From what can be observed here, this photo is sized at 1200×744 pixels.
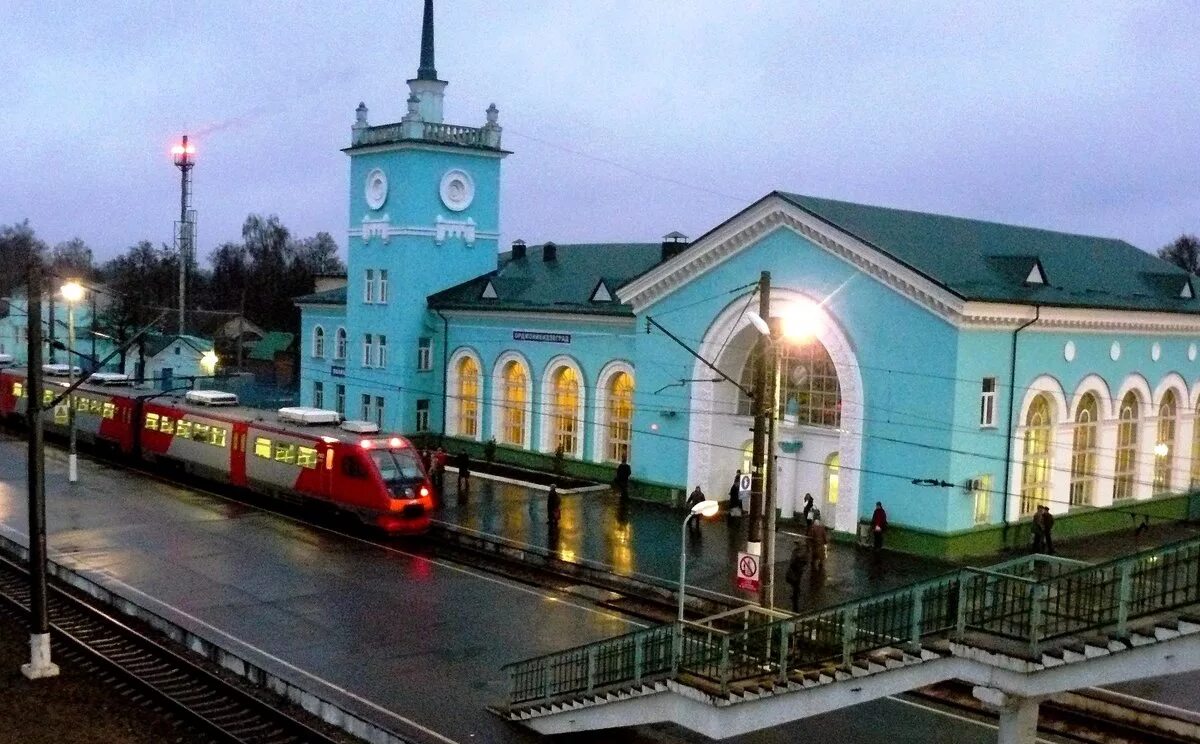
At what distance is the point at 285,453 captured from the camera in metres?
29.0

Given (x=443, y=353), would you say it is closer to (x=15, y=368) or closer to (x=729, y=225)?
(x=729, y=225)

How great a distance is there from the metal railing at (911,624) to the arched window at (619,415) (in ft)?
61.7

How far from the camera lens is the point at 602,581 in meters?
23.5

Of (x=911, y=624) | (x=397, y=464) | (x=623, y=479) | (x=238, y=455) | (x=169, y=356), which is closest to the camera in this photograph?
(x=911, y=624)

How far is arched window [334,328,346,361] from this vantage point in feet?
144

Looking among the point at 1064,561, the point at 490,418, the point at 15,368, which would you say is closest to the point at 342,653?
the point at 1064,561

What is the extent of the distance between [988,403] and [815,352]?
4304mm

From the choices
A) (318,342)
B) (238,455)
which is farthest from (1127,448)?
(318,342)

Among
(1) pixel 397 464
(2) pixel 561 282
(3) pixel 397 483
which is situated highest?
(2) pixel 561 282

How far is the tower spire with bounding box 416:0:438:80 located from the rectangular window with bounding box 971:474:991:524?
24566 millimetres

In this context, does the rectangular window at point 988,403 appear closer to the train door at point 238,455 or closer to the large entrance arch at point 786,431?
the large entrance arch at point 786,431

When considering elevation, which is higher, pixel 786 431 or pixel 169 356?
pixel 786 431

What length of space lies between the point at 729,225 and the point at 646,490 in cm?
772

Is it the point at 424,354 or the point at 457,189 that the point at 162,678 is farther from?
the point at 457,189
